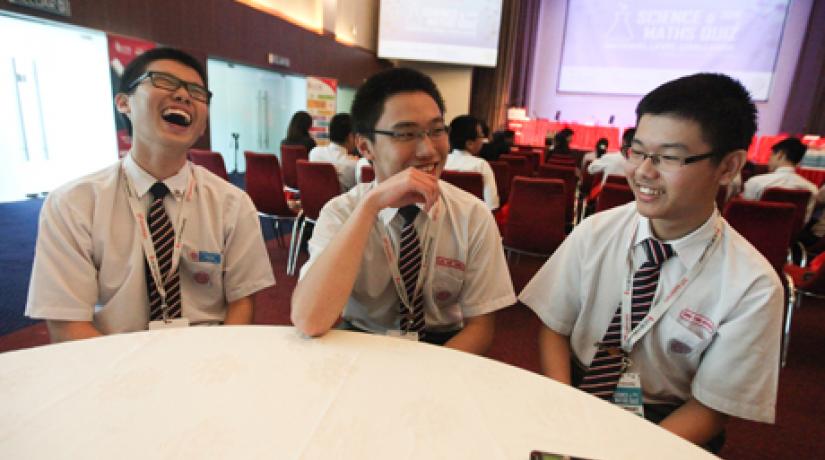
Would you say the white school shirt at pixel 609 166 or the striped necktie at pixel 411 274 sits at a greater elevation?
the white school shirt at pixel 609 166

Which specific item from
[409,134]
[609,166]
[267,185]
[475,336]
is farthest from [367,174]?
[609,166]

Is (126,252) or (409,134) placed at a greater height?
(409,134)

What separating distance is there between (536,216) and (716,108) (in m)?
1.92

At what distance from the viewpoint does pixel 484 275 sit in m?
1.33

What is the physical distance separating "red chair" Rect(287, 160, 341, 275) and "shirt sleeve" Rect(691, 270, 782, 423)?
2512 mm

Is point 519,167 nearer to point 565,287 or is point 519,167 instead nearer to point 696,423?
point 565,287

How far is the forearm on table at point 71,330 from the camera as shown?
3.77 feet

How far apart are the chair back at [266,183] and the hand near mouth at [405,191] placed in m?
2.43

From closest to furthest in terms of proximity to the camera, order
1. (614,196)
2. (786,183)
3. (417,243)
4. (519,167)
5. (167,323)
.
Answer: (167,323) → (417,243) → (614,196) → (786,183) → (519,167)

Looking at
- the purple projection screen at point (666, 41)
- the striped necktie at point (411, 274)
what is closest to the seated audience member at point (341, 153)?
the striped necktie at point (411, 274)

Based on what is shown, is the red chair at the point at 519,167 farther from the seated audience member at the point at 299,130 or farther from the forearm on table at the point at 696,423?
the forearm on table at the point at 696,423

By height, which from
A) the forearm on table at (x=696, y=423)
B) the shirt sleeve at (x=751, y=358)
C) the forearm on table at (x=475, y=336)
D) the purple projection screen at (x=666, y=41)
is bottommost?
the forearm on table at (x=696, y=423)

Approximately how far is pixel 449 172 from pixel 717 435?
2.10m

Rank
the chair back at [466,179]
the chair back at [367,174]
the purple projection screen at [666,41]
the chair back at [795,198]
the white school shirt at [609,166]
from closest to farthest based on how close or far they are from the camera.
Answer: the chair back at [466,179] < the chair back at [795,198] < the chair back at [367,174] < the white school shirt at [609,166] < the purple projection screen at [666,41]
